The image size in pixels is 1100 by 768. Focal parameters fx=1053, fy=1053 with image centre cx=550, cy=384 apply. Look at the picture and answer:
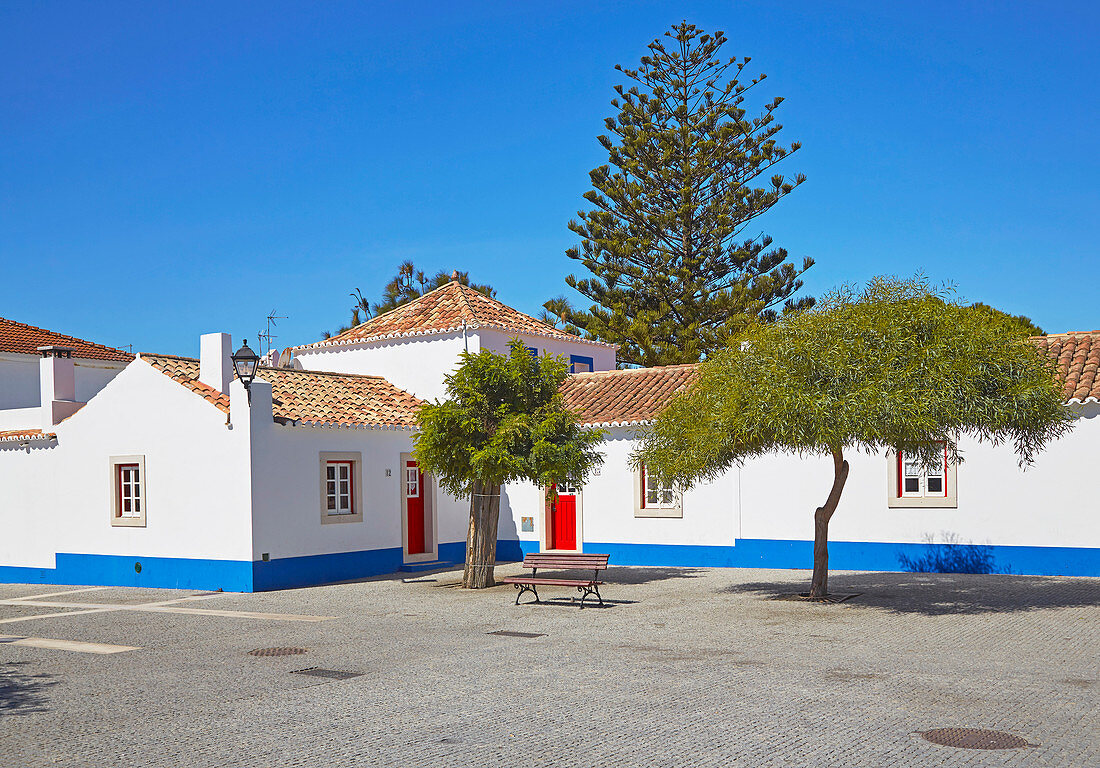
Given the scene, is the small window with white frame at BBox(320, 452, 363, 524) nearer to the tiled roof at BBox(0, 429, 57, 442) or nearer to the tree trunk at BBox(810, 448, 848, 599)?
the tiled roof at BBox(0, 429, 57, 442)

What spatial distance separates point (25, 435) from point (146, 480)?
3.75 meters

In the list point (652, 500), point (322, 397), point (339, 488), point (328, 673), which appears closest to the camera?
point (328, 673)

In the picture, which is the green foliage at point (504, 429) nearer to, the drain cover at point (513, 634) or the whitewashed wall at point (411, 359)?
the drain cover at point (513, 634)

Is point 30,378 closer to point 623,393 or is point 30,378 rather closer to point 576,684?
point 623,393

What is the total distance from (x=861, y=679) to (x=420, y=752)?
4.27 metres

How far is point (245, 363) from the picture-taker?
55.9 feet

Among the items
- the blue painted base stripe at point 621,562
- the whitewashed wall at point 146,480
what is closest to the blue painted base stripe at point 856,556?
the blue painted base stripe at point 621,562

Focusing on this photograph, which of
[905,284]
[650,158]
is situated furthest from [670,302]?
[905,284]

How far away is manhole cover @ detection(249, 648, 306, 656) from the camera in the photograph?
447 inches

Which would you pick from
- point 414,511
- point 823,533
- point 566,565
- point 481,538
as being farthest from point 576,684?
point 414,511

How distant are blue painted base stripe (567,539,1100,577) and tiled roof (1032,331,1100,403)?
2592 mm

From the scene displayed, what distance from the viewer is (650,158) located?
39250mm

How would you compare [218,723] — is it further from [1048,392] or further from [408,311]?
[408,311]

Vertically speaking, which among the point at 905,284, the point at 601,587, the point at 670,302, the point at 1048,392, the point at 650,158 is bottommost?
the point at 601,587
